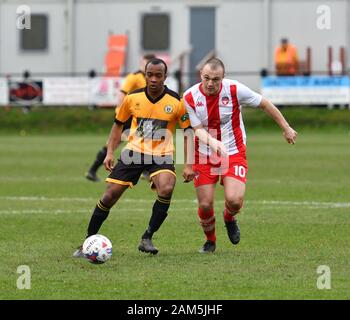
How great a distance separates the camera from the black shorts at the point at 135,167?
11.8m

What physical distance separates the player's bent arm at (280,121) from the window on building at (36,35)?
29.2 m

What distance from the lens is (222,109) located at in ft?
39.2

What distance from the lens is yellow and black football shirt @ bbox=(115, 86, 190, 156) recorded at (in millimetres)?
11891

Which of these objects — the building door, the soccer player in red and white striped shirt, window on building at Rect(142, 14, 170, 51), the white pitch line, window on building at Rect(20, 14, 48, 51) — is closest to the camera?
the soccer player in red and white striped shirt

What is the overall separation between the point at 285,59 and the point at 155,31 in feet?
16.4

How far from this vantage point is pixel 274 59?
38844mm

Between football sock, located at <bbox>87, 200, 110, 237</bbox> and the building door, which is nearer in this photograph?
football sock, located at <bbox>87, 200, 110, 237</bbox>

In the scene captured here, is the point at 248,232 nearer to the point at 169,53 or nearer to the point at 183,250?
the point at 183,250

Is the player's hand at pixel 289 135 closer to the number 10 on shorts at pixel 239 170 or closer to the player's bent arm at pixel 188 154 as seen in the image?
the number 10 on shorts at pixel 239 170

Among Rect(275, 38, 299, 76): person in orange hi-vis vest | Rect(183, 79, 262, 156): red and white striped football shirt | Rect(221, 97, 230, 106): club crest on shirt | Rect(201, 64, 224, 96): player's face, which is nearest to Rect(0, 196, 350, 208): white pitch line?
Rect(183, 79, 262, 156): red and white striped football shirt

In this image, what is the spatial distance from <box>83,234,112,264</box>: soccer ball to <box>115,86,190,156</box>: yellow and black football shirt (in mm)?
1349

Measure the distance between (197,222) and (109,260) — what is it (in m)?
3.33

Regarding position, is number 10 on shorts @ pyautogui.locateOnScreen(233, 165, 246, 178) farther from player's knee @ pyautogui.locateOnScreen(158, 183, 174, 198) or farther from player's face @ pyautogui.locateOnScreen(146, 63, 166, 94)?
player's face @ pyautogui.locateOnScreen(146, 63, 166, 94)

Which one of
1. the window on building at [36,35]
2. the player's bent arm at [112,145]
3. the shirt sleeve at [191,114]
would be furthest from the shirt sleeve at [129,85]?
the window on building at [36,35]
